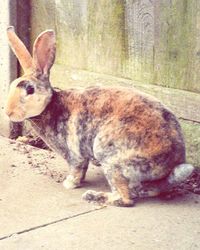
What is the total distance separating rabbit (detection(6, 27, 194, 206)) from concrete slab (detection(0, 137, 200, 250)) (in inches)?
5.2

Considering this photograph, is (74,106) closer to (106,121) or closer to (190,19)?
(106,121)

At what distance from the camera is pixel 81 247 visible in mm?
4160

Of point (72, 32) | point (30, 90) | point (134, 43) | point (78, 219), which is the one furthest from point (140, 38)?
point (78, 219)

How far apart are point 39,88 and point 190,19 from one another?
1067mm

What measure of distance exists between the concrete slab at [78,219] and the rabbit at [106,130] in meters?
0.13

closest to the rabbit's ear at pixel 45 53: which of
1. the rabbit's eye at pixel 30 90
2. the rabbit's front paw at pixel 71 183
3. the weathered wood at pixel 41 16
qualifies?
the rabbit's eye at pixel 30 90

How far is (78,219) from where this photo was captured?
14.9 feet

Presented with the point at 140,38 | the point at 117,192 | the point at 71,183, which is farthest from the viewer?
the point at 140,38

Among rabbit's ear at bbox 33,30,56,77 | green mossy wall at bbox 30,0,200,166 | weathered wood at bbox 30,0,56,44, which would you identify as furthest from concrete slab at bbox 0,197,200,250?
weathered wood at bbox 30,0,56,44

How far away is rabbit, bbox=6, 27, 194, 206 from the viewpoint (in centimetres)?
470

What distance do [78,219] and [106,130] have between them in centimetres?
57

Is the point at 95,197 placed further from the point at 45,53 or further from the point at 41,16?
the point at 41,16

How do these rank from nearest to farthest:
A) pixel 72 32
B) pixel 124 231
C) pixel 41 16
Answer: pixel 124 231
pixel 72 32
pixel 41 16

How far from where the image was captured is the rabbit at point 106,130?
185 inches
